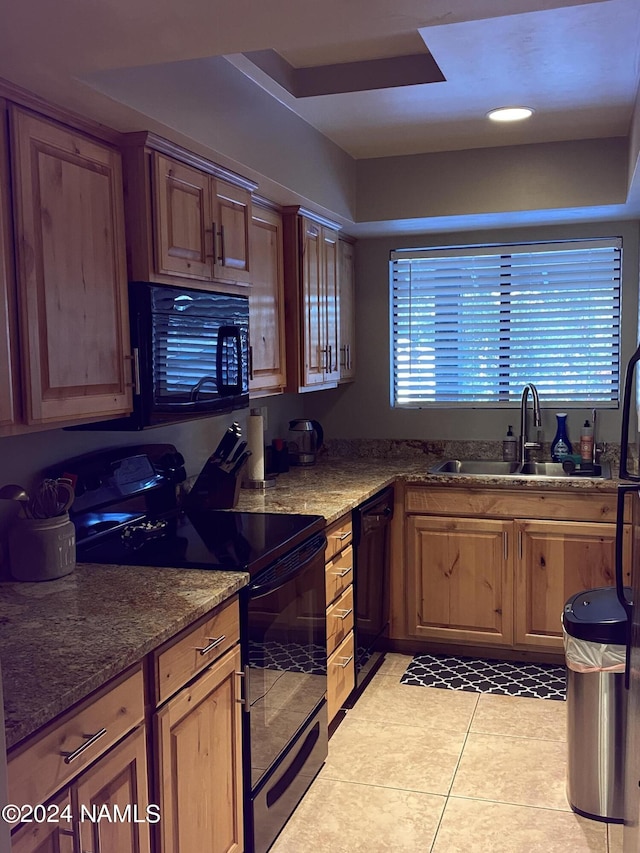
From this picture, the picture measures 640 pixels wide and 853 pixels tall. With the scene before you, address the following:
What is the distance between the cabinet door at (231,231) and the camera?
8.63 feet

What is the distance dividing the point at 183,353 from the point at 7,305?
2.31 ft

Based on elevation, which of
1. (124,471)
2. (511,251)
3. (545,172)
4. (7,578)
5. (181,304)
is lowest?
(7,578)

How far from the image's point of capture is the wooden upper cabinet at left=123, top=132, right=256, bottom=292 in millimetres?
2225

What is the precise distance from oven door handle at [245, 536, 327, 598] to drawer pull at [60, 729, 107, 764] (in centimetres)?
70

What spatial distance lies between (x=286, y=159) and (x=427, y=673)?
2.36 metres

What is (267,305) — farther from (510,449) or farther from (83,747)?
(83,747)

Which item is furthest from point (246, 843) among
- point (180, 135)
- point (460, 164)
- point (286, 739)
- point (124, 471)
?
A: point (460, 164)

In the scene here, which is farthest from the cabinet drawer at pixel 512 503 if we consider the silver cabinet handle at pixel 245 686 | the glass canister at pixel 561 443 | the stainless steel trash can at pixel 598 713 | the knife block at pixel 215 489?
the silver cabinet handle at pixel 245 686

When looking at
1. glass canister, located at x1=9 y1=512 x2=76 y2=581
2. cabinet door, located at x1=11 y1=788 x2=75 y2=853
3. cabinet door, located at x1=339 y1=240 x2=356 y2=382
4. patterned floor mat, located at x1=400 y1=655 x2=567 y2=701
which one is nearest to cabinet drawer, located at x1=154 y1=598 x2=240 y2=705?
cabinet door, located at x1=11 y1=788 x2=75 y2=853

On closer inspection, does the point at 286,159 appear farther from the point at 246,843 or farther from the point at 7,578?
the point at 246,843

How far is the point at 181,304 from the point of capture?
7.91ft

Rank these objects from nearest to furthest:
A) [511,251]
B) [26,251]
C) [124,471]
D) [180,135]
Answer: [26,251] → [180,135] → [124,471] → [511,251]

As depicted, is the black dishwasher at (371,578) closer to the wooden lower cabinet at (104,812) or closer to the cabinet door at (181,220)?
the cabinet door at (181,220)

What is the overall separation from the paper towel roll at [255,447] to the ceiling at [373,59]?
127 centimetres
